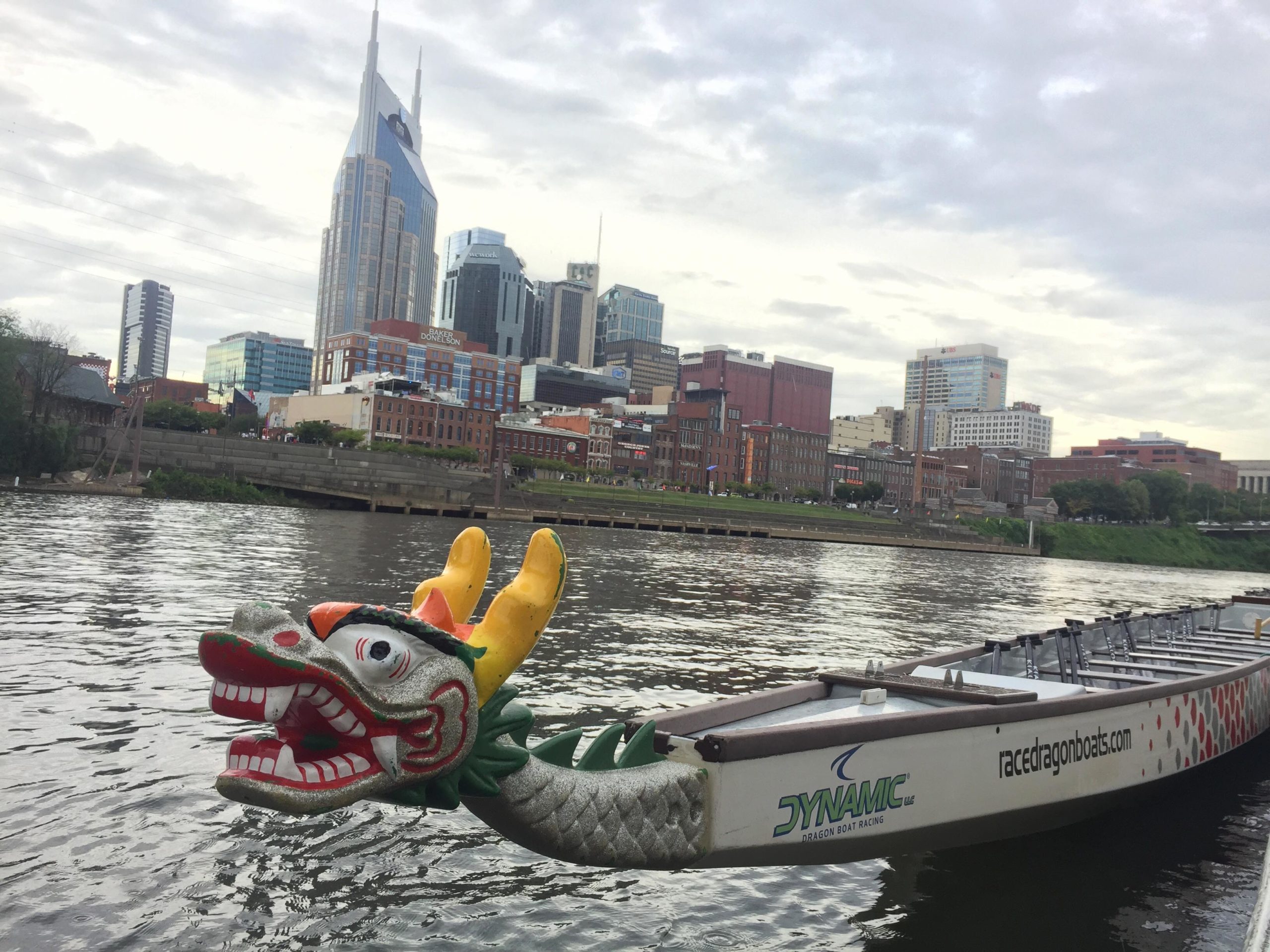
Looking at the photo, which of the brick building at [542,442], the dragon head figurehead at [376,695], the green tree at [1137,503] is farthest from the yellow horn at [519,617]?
the green tree at [1137,503]

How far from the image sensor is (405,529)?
54969 millimetres

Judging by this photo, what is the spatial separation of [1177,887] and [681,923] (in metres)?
4.35

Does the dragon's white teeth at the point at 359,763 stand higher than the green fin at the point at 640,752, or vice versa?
the dragon's white teeth at the point at 359,763

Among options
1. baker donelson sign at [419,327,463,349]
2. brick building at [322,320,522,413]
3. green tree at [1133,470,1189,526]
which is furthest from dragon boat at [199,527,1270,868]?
baker donelson sign at [419,327,463,349]

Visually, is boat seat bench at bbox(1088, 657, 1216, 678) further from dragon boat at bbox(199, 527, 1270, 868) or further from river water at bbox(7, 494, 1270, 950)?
dragon boat at bbox(199, 527, 1270, 868)

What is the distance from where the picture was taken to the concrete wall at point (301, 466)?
7938 cm

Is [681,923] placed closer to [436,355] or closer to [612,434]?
[612,434]

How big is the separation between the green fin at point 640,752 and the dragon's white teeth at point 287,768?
176 cm

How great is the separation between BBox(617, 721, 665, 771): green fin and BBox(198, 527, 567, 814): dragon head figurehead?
71 centimetres

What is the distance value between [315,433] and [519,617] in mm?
120618

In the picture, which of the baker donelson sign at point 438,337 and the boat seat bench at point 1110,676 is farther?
the baker donelson sign at point 438,337

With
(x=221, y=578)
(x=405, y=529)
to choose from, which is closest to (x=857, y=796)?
(x=221, y=578)

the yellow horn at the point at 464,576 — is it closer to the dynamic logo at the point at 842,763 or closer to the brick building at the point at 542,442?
the dynamic logo at the point at 842,763

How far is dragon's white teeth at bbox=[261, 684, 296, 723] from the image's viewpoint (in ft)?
13.8
